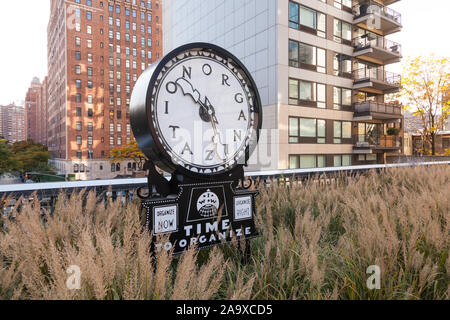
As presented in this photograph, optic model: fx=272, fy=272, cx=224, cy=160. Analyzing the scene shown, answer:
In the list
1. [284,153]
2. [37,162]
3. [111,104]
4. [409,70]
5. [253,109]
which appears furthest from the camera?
[111,104]

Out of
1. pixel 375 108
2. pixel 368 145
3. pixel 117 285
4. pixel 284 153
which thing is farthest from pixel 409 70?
pixel 117 285

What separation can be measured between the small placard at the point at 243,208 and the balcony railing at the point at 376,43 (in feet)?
79.0

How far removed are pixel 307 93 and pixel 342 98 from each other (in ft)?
13.7

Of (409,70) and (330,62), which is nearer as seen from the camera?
(330,62)

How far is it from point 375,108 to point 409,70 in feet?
27.7

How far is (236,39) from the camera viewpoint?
69.9 ft

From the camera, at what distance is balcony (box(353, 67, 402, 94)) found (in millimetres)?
22703

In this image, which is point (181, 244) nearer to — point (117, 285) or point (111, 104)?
point (117, 285)

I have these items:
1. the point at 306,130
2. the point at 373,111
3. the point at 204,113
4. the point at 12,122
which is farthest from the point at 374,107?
the point at 12,122

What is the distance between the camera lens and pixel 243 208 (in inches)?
136

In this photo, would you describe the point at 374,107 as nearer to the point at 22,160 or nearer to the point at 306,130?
the point at 306,130

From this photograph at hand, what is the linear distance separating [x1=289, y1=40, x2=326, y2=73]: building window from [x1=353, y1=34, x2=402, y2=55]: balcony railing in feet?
13.2

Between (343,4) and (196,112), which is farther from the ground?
(343,4)

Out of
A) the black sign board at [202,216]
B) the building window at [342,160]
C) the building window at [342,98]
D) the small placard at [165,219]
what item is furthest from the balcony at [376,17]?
the small placard at [165,219]
